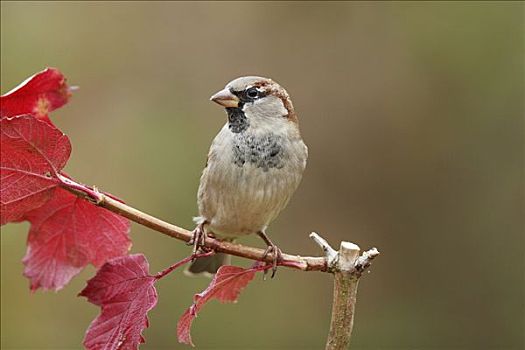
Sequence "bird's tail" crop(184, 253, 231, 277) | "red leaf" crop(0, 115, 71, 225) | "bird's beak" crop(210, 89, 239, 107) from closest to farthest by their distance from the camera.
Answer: "red leaf" crop(0, 115, 71, 225)
"bird's beak" crop(210, 89, 239, 107)
"bird's tail" crop(184, 253, 231, 277)

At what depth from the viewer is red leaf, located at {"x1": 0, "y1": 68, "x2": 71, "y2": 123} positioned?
4.79 feet

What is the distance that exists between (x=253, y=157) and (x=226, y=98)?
19 centimetres

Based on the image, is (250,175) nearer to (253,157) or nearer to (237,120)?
(253,157)

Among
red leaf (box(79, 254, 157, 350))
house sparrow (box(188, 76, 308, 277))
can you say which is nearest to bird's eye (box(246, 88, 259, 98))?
house sparrow (box(188, 76, 308, 277))

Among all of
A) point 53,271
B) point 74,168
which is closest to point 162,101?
point 74,168

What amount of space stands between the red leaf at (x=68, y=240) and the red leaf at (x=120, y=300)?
147mm

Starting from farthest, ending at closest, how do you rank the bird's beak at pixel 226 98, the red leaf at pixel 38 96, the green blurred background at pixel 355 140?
1. the green blurred background at pixel 355 140
2. the bird's beak at pixel 226 98
3. the red leaf at pixel 38 96

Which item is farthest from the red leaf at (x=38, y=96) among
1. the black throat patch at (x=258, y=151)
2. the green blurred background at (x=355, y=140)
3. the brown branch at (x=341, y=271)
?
the green blurred background at (x=355, y=140)

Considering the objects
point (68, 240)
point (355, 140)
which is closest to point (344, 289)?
point (68, 240)

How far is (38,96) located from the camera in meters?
1.52

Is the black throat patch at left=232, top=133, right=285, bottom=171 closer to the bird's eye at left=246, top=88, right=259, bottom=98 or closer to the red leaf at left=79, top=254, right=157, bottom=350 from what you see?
the bird's eye at left=246, top=88, right=259, bottom=98

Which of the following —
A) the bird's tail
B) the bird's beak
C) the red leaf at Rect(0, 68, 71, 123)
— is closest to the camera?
the red leaf at Rect(0, 68, 71, 123)

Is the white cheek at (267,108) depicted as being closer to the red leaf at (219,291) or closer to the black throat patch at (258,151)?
the black throat patch at (258,151)

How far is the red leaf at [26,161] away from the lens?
1.32m
